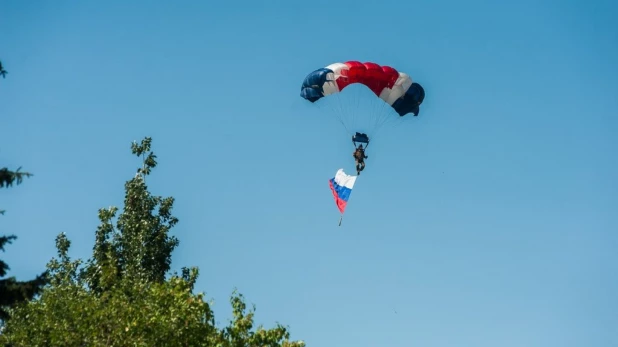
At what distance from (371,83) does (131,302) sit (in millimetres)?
16807

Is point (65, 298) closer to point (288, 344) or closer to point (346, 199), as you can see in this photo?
point (288, 344)

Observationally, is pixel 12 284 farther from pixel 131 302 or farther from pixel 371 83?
pixel 371 83

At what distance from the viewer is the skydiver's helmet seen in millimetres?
50541

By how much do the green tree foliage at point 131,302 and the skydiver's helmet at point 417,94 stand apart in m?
13.3

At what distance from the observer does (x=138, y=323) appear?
125ft

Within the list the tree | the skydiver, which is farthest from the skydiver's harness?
the tree

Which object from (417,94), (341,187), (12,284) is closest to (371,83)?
(417,94)

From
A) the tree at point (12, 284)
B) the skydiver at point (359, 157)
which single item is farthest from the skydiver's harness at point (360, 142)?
the tree at point (12, 284)

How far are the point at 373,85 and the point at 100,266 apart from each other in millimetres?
16024

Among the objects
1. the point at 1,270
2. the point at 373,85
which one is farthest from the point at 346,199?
the point at 1,270

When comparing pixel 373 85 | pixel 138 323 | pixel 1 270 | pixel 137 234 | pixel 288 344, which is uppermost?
pixel 373 85

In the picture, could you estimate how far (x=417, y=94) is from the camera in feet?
166

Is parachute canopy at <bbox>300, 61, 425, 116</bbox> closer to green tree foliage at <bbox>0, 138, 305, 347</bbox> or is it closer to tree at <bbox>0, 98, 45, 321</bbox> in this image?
green tree foliage at <bbox>0, 138, 305, 347</bbox>

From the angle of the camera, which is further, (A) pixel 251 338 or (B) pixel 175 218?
(B) pixel 175 218
